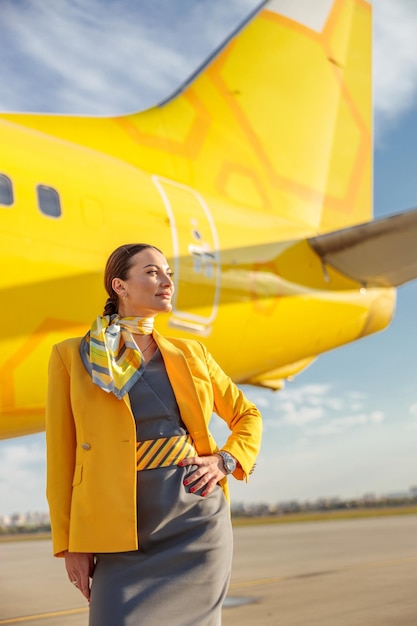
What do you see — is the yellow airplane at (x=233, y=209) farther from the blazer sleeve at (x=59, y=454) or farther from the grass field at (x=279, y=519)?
the grass field at (x=279, y=519)

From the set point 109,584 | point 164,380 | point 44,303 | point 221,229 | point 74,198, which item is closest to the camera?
point 109,584

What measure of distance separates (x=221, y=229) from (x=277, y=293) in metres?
0.81

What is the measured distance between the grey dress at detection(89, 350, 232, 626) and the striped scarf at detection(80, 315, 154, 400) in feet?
0.20

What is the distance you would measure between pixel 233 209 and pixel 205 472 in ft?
16.7

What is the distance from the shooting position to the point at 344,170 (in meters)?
8.95

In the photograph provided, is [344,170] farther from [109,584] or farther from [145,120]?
[109,584]

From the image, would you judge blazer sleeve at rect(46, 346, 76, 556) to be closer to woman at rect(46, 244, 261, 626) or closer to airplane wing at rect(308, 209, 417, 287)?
woman at rect(46, 244, 261, 626)

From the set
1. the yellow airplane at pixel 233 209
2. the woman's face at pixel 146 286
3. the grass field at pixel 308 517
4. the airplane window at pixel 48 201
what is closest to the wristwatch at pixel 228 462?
the woman's face at pixel 146 286

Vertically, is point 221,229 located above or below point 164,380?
above

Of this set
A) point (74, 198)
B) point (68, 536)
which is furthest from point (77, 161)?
point (68, 536)

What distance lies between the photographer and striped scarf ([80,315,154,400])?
1765 mm

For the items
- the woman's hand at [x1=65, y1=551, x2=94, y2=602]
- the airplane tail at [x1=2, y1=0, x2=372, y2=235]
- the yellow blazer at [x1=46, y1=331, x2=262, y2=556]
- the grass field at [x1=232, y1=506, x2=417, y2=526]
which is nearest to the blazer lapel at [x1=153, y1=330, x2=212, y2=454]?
the yellow blazer at [x1=46, y1=331, x2=262, y2=556]

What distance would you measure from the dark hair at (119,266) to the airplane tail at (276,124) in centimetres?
415

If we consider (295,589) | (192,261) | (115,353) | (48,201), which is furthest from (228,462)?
(192,261)
